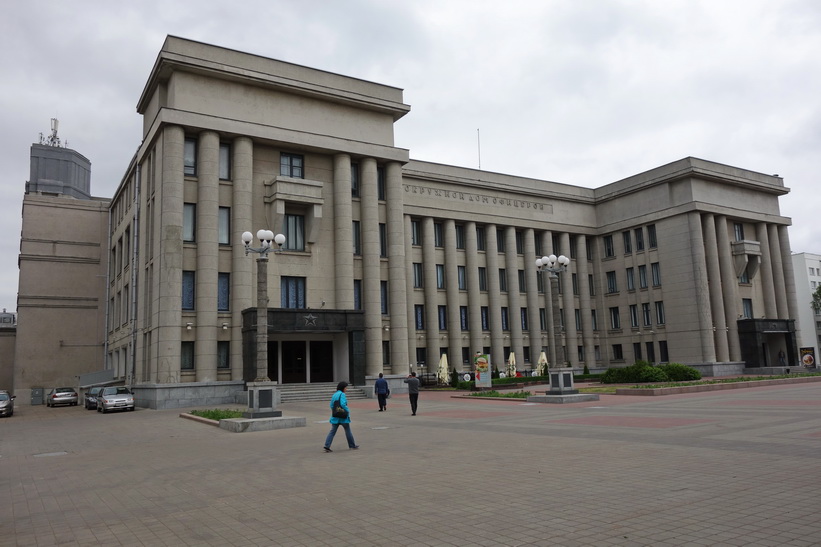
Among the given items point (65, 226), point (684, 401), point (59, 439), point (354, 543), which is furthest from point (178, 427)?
point (65, 226)

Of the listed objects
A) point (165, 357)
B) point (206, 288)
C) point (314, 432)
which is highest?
point (206, 288)

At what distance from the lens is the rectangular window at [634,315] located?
5731cm

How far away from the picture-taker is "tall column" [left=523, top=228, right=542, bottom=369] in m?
54.8

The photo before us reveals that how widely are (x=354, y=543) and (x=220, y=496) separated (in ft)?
12.2

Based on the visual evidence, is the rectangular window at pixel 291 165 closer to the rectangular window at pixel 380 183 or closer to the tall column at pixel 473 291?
the rectangular window at pixel 380 183

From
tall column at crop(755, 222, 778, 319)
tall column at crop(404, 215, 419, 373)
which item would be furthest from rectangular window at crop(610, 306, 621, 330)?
tall column at crop(404, 215, 419, 373)

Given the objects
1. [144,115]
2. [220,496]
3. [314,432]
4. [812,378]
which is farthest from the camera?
[144,115]

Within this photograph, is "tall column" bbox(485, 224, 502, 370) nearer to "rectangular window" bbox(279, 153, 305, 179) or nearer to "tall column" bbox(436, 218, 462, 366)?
"tall column" bbox(436, 218, 462, 366)

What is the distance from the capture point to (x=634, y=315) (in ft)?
190

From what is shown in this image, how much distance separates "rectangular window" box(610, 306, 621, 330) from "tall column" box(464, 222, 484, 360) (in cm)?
1465

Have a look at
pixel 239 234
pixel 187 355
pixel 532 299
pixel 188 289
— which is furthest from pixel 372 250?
pixel 532 299

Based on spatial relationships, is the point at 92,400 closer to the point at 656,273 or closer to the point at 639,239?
the point at 656,273

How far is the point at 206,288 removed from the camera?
35062 mm

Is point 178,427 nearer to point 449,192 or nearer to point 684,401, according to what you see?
point 684,401
